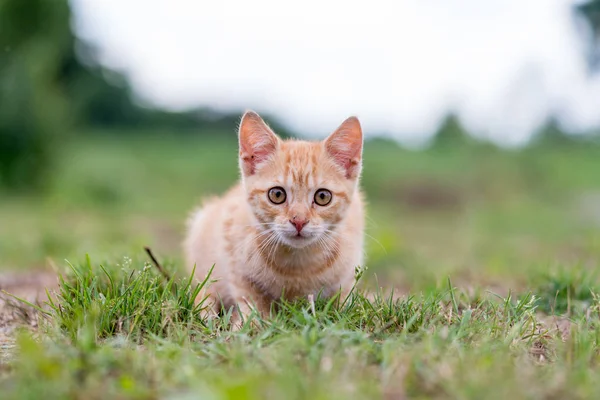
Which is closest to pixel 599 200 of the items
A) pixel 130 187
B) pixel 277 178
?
pixel 130 187

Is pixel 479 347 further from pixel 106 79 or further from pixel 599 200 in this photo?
pixel 106 79

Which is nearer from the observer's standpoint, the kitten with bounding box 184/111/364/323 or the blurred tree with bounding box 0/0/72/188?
the kitten with bounding box 184/111/364/323

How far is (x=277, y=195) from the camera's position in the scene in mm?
2982

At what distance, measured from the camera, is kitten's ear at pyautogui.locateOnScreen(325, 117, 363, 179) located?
3.14 m

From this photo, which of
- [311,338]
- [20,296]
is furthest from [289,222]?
[20,296]

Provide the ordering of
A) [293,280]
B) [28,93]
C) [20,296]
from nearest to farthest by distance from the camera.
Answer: [293,280], [20,296], [28,93]

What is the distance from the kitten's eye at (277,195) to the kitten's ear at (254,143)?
9.5 inches

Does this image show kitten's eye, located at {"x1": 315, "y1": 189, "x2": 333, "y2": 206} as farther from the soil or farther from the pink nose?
the soil

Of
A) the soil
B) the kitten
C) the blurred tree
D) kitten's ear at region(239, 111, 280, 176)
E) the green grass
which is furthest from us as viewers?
the blurred tree

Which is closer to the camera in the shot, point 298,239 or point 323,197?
point 298,239

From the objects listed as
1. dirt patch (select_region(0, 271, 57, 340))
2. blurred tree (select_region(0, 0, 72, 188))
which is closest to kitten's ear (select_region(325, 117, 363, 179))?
dirt patch (select_region(0, 271, 57, 340))

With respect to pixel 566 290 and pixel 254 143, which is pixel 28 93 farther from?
pixel 566 290

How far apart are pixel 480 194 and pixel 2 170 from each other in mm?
10274

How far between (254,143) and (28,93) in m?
11.2
